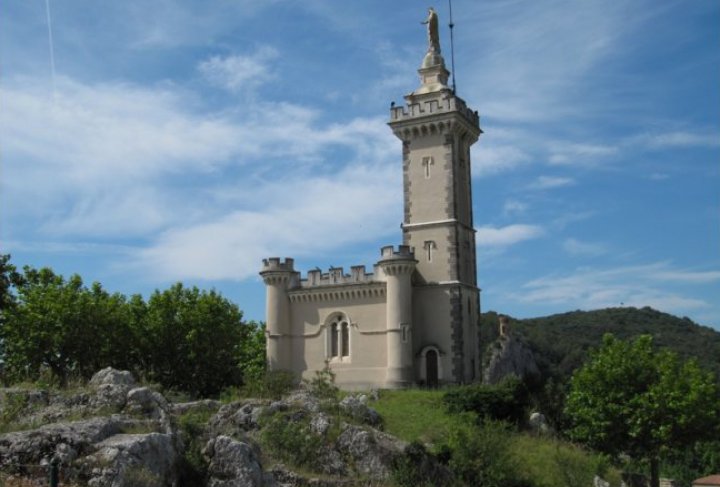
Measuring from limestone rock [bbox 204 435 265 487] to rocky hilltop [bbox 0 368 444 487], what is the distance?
0.07ft

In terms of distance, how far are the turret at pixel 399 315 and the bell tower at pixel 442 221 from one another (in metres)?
1.28

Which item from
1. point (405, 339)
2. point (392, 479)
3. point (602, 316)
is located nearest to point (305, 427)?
point (392, 479)

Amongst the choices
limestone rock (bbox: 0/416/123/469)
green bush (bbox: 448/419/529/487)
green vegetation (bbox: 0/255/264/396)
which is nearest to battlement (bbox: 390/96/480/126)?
green vegetation (bbox: 0/255/264/396)

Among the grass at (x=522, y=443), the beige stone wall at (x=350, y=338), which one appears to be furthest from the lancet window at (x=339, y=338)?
the grass at (x=522, y=443)

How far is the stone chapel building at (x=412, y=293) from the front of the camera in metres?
41.9

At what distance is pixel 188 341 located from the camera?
45344 millimetres

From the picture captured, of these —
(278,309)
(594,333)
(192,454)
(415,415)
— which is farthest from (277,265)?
(594,333)

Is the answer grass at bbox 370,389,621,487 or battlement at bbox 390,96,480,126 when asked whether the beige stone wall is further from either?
Answer: battlement at bbox 390,96,480,126

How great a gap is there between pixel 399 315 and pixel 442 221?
19.3ft

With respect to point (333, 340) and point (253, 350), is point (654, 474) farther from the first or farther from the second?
point (253, 350)

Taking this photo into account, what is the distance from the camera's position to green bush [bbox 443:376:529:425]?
1345 inches

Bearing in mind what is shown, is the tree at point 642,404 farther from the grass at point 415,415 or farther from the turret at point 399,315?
the turret at point 399,315

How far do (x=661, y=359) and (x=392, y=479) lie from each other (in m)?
20.5

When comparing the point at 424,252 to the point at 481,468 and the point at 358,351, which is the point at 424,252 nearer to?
the point at 358,351
